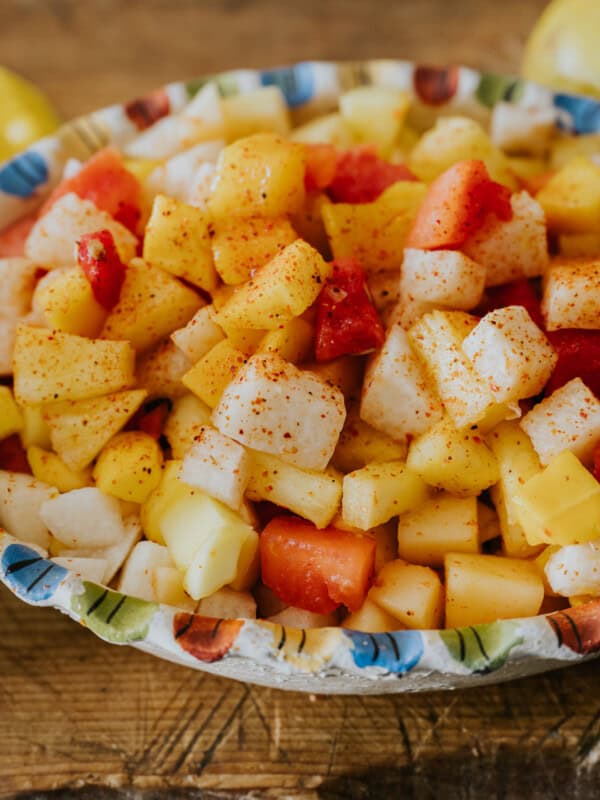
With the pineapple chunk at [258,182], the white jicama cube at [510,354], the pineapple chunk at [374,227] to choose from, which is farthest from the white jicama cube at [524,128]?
the white jicama cube at [510,354]

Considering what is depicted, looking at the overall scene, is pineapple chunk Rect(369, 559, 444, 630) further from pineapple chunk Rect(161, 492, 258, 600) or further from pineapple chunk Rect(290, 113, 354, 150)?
Result: pineapple chunk Rect(290, 113, 354, 150)

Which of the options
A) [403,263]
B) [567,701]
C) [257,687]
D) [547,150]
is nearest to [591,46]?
[547,150]

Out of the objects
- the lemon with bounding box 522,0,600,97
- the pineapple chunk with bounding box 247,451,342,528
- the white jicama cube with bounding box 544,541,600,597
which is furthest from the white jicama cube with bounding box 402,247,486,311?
the lemon with bounding box 522,0,600,97

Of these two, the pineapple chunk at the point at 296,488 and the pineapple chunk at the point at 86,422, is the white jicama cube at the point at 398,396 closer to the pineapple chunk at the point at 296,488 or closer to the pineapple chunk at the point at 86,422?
the pineapple chunk at the point at 296,488

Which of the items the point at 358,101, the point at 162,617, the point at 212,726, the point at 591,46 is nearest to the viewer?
the point at 162,617

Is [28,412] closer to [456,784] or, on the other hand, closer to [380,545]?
[380,545]

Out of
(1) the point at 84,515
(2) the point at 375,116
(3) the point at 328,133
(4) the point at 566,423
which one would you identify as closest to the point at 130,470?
(1) the point at 84,515
